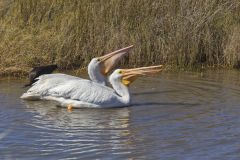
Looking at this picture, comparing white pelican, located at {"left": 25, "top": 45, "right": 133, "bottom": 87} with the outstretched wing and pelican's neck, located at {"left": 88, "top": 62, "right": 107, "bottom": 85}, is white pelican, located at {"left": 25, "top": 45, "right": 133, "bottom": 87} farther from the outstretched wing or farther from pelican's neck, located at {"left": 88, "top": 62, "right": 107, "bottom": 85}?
the outstretched wing

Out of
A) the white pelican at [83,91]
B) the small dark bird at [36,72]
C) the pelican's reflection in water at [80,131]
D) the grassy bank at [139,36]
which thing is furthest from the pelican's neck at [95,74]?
the grassy bank at [139,36]

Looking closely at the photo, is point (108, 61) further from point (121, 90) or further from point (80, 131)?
point (80, 131)

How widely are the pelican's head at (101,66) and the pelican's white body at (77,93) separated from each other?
1.26ft

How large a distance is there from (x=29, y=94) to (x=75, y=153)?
2.95 metres

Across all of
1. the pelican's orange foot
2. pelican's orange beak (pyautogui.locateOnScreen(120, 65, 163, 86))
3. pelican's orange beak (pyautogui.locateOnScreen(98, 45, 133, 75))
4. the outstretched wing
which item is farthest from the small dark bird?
pelican's orange beak (pyautogui.locateOnScreen(120, 65, 163, 86))

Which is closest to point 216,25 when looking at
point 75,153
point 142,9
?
point 142,9

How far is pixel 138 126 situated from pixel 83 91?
4.97 feet

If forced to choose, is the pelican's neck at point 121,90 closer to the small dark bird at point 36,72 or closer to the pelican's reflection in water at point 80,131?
the pelican's reflection in water at point 80,131

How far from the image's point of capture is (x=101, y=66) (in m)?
9.27

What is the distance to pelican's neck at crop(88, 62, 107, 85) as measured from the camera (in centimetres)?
916

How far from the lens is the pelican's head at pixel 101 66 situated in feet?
30.1

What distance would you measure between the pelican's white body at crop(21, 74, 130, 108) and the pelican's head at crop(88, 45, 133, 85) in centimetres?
38

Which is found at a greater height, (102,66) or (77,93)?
(102,66)

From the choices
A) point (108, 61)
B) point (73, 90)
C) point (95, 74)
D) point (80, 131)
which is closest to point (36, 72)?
point (95, 74)
